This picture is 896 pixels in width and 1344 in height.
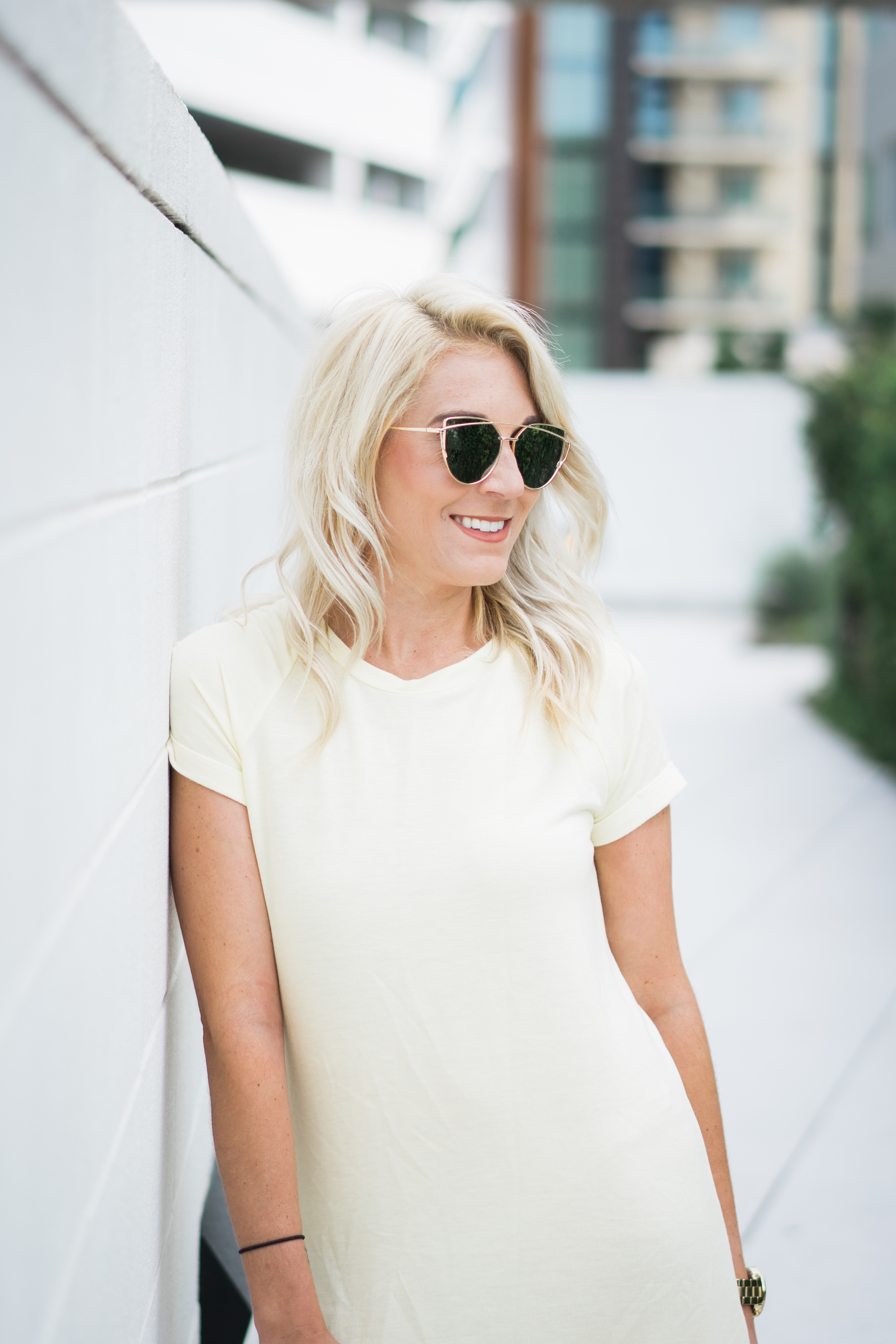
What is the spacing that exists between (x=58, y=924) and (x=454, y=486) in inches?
31.3

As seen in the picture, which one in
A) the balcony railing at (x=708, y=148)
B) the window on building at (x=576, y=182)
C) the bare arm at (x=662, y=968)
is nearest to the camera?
the bare arm at (x=662, y=968)

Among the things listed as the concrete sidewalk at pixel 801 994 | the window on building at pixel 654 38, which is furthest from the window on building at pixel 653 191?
the concrete sidewalk at pixel 801 994

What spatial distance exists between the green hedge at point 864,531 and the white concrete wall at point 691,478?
6287mm

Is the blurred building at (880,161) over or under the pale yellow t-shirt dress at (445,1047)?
over

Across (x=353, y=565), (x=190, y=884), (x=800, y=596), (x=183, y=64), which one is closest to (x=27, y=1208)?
(x=190, y=884)

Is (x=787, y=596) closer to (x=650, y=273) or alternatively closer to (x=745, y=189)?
(x=650, y=273)

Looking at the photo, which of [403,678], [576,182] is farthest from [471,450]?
[576,182]

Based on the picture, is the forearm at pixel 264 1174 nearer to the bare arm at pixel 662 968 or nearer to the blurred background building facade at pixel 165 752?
the blurred background building facade at pixel 165 752

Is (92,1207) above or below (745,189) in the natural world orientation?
below

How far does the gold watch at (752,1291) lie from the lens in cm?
166

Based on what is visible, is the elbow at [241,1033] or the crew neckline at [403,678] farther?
the crew neckline at [403,678]

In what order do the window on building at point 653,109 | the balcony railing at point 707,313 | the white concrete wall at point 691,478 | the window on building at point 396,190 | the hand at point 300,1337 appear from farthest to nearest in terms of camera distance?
the balcony railing at point 707,313 → the window on building at point 653,109 → the window on building at point 396,190 → the white concrete wall at point 691,478 → the hand at point 300,1337

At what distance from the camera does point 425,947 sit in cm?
144

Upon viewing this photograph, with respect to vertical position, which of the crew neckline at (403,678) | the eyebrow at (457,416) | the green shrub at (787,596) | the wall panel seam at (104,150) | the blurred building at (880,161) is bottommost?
the green shrub at (787,596)
